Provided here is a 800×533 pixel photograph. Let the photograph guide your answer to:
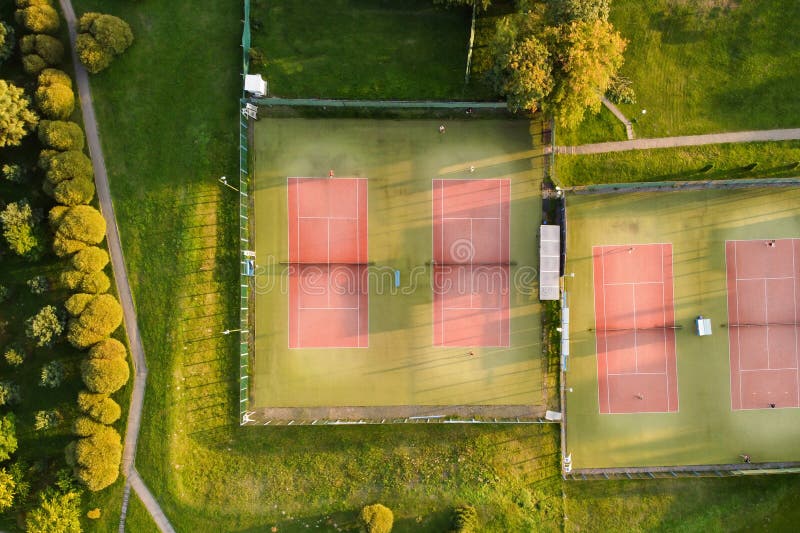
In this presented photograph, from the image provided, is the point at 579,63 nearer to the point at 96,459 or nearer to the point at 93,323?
the point at 93,323

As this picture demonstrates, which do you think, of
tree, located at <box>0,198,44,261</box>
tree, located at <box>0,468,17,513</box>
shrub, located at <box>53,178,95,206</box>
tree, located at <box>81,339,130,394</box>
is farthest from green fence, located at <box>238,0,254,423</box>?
tree, located at <box>0,468,17,513</box>

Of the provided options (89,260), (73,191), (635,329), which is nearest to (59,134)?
(73,191)

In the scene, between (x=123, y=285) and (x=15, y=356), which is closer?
(x=15, y=356)

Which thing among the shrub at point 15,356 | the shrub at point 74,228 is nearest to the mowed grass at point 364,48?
the shrub at point 74,228

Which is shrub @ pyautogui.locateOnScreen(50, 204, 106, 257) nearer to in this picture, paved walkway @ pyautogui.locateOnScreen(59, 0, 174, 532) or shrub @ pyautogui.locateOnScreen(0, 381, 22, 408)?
paved walkway @ pyautogui.locateOnScreen(59, 0, 174, 532)

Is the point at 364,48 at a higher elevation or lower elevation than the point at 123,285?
higher

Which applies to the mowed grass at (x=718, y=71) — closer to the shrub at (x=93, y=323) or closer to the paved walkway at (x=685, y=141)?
the paved walkway at (x=685, y=141)

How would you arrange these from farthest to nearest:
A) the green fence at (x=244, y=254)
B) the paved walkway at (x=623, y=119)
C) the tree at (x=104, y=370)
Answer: the paved walkway at (x=623, y=119) < the green fence at (x=244, y=254) < the tree at (x=104, y=370)

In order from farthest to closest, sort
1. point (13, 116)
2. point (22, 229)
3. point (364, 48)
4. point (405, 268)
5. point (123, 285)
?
point (405, 268), point (364, 48), point (123, 285), point (22, 229), point (13, 116)
